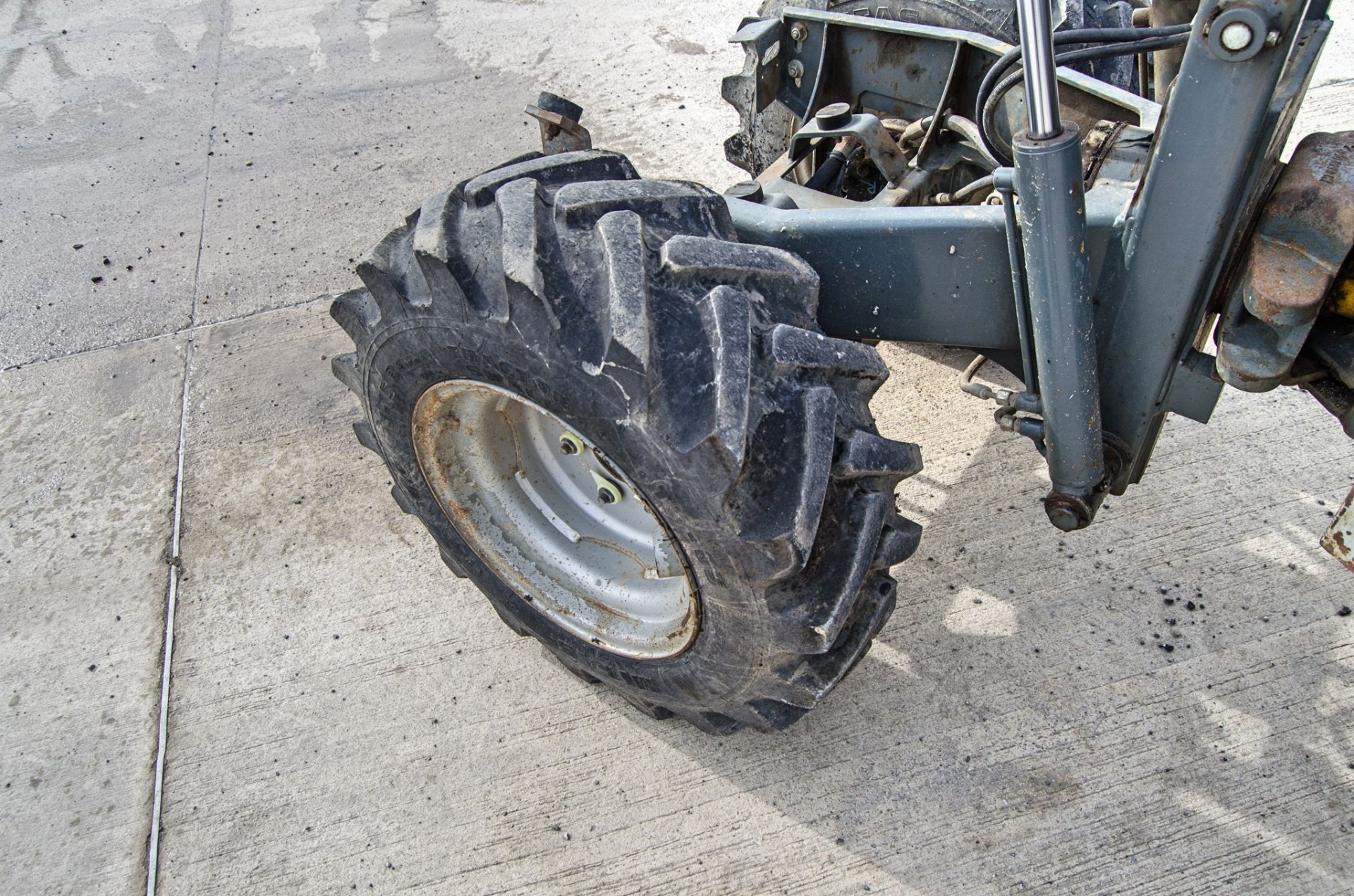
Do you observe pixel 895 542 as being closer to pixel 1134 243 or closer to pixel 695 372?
pixel 695 372

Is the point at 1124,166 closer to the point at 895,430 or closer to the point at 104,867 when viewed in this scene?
the point at 895,430

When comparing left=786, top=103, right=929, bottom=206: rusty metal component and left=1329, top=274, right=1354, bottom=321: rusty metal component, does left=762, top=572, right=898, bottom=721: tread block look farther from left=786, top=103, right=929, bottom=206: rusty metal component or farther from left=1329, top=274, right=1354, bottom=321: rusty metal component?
left=786, top=103, right=929, bottom=206: rusty metal component

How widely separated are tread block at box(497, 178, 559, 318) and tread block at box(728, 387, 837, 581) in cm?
39

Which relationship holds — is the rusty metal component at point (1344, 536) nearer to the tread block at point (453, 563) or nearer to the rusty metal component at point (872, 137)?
the rusty metal component at point (872, 137)

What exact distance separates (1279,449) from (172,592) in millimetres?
3066

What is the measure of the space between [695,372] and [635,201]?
380 millimetres

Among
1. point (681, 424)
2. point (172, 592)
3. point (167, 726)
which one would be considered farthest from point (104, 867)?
point (681, 424)

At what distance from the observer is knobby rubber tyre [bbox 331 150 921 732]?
153 centimetres

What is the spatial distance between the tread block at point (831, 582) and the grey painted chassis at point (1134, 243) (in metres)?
0.38

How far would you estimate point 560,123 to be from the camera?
219 centimetres

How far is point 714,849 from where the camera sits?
2.05 meters

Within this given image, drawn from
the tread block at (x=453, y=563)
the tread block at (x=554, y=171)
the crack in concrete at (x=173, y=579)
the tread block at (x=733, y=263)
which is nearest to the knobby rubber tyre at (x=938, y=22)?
the tread block at (x=554, y=171)

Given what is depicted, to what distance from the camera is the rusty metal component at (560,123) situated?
86.4 inches

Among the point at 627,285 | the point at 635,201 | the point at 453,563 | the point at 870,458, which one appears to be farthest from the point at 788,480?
the point at 453,563
